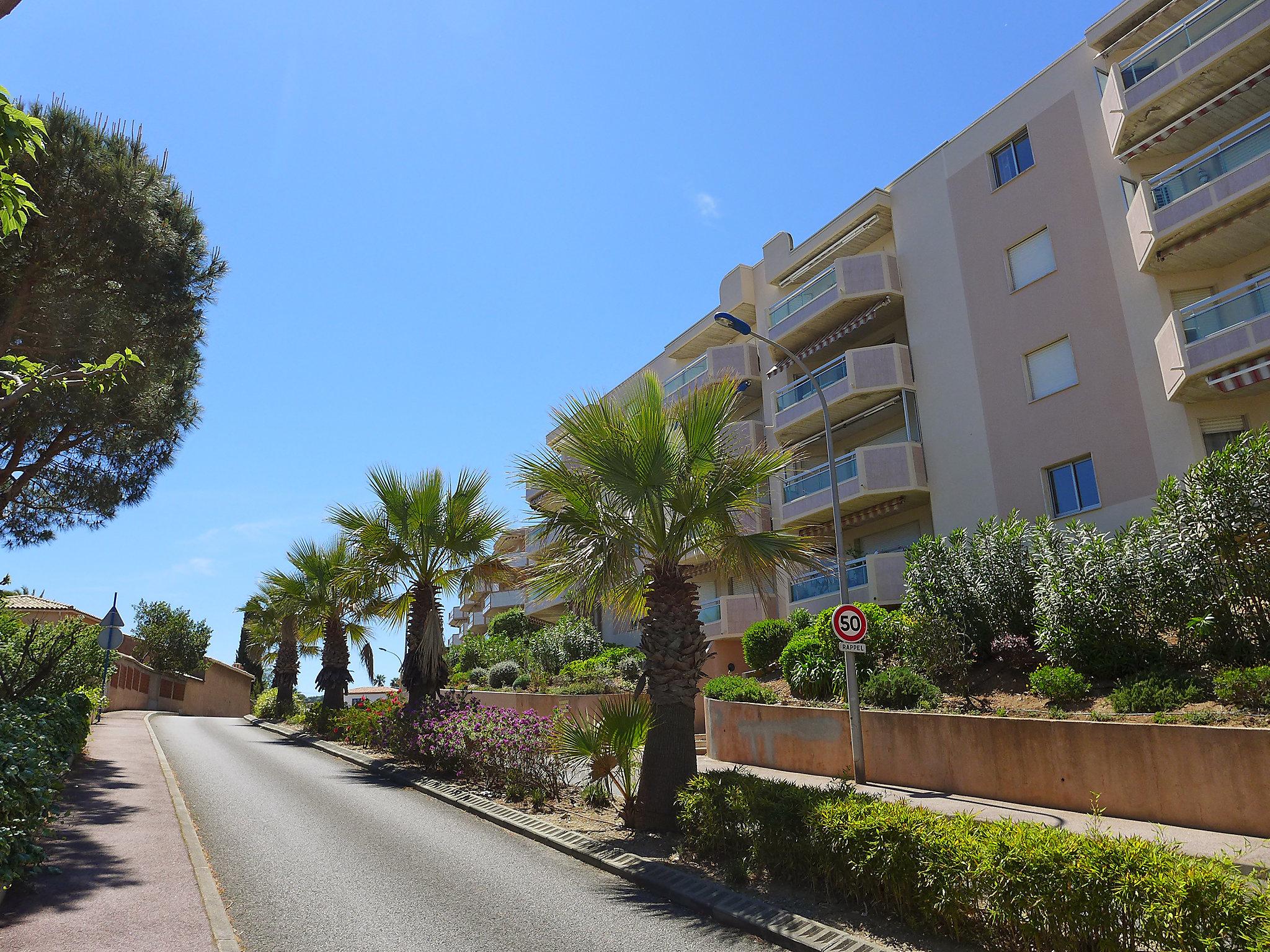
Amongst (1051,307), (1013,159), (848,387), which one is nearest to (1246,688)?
(1051,307)

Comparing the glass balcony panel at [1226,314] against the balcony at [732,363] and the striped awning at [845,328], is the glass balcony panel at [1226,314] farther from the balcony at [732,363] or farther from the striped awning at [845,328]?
the balcony at [732,363]

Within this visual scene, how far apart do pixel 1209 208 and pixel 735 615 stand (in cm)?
1629

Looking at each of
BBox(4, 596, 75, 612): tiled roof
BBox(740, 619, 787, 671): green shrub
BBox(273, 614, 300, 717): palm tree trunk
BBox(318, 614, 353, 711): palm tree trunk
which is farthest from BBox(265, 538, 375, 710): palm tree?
BBox(4, 596, 75, 612): tiled roof

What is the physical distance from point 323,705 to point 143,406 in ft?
40.6

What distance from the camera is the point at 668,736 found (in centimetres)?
953

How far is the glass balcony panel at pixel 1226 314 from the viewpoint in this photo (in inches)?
570

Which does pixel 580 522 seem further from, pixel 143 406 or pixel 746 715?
pixel 143 406

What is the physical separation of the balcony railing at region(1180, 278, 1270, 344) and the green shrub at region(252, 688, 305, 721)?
2896 cm

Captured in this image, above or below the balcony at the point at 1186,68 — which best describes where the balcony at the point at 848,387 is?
below

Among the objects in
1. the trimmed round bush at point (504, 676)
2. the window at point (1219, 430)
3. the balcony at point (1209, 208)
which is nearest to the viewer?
the balcony at point (1209, 208)

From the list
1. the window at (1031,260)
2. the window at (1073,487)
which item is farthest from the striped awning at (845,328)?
the window at (1073,487)

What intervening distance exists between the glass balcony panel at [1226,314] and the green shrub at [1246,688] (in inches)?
333

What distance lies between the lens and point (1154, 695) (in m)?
9.79

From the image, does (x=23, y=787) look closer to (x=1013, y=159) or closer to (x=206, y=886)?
(x=206, y=886)
